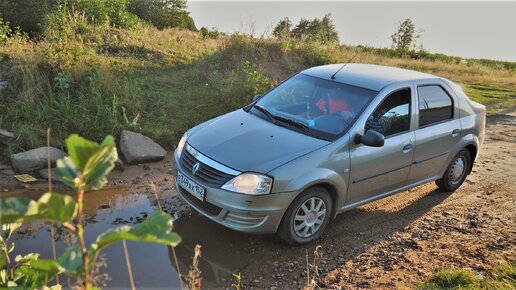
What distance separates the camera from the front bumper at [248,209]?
179 inches

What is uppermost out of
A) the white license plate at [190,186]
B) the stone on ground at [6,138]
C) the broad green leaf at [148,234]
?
the broad green leaf at [148,234]

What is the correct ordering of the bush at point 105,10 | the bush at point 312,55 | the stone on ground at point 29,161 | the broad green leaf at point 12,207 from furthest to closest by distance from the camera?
1. the bush at point 312,55
2. the bush at point 105,10
3. the stone on ground at point 29,161
4. the broad green leaf at point 12,207

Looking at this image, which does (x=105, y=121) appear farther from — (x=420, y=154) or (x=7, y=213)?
(x=7, y=213)

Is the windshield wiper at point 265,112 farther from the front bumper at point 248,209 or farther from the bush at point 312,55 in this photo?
the bush at point 312,55

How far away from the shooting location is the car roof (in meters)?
5.61

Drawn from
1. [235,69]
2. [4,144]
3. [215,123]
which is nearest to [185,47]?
[235,69]

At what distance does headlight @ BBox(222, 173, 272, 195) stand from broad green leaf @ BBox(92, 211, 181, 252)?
3.17 m

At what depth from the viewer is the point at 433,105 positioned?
600cm

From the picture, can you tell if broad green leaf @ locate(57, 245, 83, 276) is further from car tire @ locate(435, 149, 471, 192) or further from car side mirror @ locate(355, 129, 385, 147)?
car tire @ locate(435, 149, 471, 192)

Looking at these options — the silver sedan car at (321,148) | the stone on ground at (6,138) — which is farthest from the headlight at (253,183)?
the stone on ground at (6,138)

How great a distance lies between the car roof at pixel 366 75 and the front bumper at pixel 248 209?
179 cm

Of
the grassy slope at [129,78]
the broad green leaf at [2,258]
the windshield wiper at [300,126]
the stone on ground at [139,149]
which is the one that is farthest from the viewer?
the grassy slope at [129,78]

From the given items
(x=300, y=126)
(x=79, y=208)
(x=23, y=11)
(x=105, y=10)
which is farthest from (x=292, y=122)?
(x=23, y=11)

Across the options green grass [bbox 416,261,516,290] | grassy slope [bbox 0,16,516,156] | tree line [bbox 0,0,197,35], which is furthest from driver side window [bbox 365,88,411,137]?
tree line [bbox 0,0,197,35]
